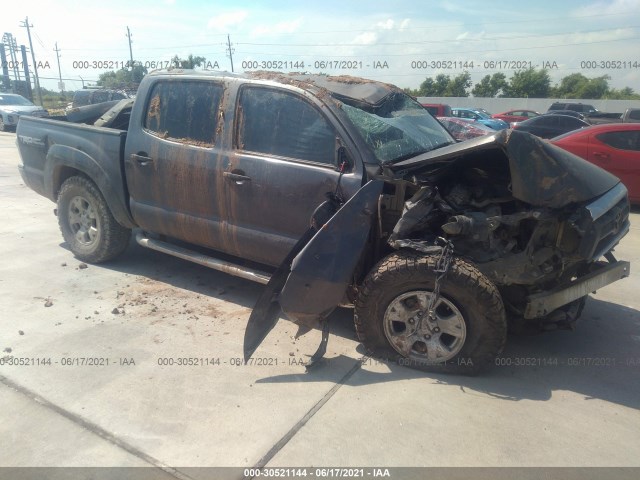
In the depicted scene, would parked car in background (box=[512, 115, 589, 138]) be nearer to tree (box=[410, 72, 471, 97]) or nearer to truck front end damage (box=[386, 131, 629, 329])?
truck front end damage (box=[386, 131, 629, 329])

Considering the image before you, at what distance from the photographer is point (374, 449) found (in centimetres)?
265

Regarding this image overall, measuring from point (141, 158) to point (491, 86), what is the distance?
53.1 metres

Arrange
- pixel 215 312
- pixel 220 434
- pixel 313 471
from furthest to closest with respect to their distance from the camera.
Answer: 1. pixel 215 312
2. pixel 220 434
3. pixel 313 471

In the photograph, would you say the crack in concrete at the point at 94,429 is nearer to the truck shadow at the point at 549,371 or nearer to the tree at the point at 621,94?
the truck shadow at the point at 549,371

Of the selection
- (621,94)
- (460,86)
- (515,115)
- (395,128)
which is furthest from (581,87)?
(395,128)

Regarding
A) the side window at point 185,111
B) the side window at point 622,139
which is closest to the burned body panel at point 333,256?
the side window at point 185,111

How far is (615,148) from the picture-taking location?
8375mm

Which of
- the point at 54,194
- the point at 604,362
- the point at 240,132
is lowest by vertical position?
the point at 604,362

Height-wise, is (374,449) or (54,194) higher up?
(54,194)

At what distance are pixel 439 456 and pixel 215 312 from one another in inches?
89.2

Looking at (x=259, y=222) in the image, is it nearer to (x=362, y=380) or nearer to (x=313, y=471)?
(x=362, y=380)

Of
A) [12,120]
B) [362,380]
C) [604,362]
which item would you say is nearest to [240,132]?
[362,380]

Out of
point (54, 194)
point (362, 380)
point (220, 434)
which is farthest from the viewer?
point (54, 194)

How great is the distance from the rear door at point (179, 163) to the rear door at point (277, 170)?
228 mm
